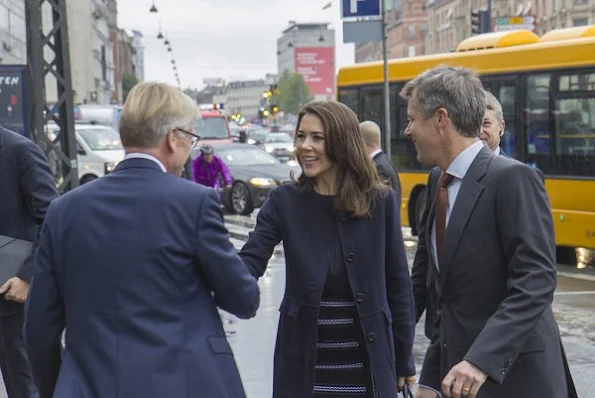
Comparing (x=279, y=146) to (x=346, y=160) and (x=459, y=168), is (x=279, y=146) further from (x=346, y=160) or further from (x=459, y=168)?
(x=459, y=168)

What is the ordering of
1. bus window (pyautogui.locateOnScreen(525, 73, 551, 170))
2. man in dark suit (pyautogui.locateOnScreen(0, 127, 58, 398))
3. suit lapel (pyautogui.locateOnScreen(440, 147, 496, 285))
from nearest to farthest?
suit lapel (pyautogui.locateOnScreen(440, 147, 496, 285)) < man in dark suit (pyautogui.locateOnScreen(0, 127, 58, 398)) < bus window (pyautogui.locateOnScreen(525, 73, 551, 170))

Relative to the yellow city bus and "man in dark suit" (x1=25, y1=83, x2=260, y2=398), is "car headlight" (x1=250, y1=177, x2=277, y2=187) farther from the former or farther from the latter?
"man in dark suit" (x1=25, y1=83, x2=260, y2=398)

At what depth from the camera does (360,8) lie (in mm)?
17328

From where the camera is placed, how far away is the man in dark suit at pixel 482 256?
12.0ft

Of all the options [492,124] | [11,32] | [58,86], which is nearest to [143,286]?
[492,124]

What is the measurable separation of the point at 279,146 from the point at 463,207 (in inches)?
2086

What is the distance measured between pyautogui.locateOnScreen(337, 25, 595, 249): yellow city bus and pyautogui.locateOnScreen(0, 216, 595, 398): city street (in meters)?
0.80

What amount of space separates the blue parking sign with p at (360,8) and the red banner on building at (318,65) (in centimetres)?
15174

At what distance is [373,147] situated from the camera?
8.95 meters

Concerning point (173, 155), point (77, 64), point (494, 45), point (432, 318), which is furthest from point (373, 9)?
point (77, 64)

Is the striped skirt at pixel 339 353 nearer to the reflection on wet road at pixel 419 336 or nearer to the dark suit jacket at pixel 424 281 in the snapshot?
the dark suit jacket at pixel 424 281

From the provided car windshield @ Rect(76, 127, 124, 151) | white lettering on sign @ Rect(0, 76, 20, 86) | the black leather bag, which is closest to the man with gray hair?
the black leather bag

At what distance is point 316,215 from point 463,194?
813 millimetres

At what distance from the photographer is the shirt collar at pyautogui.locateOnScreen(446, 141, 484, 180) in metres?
3.93
